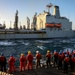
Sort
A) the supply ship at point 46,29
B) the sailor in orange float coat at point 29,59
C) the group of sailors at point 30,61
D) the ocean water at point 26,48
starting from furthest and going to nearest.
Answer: the supply ship at point 46,29
the ocean water at point 26,48
the sailor in orange float coat at point 29,59
the group of sailors at point 30,61

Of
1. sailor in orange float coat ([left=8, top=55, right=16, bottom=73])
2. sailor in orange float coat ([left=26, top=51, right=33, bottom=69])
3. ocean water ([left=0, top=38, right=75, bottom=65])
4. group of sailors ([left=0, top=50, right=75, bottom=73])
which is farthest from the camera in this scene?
ocean water ([left=0, top=38, right=75, bottom=65])

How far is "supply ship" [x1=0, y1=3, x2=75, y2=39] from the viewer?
80.9 meters

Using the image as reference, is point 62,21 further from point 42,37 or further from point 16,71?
point 16,71

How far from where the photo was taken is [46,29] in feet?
292

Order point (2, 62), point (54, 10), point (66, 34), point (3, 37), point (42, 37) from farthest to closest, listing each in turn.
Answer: point (54, 10)
point (66, 34)
point (42, 37)
point (3, 37)
point (2, 62)

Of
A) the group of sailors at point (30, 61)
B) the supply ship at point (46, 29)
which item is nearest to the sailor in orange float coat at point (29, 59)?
the group of sailors at point (30, 61)

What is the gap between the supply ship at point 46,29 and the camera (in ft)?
265

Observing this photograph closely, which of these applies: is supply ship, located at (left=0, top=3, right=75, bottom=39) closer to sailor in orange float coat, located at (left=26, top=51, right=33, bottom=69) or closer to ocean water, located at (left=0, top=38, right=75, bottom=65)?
ocean water, located at (left=0, top=38, right=75, bottom=65)

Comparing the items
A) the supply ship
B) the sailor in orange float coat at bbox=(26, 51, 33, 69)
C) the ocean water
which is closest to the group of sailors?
the sailor in orange float coat at bbox=(26, 51, 33, 69)

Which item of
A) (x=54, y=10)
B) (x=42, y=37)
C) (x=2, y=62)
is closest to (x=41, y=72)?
(x=2, y=62)

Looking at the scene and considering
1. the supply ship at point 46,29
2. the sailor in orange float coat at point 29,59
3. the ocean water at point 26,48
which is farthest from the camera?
the supply ship at point 46,29

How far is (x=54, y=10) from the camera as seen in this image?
327 feet

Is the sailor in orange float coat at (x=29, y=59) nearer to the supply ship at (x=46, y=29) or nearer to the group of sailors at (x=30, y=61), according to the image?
the group of sailors at (x=30, y=61)

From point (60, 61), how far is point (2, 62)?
16.2 ft
